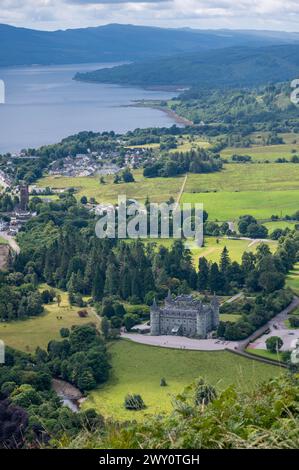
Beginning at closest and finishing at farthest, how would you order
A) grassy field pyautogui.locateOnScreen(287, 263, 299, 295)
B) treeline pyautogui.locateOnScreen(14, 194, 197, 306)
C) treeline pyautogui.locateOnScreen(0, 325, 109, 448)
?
treeline pyautogui.locateOnScreen(0, 325, 109, 448), treeline pyautogui.locateOnScreen(14, 194, 197, 306), grassy field pyautogui.locateOnScreen(287, 263, 299, 295)

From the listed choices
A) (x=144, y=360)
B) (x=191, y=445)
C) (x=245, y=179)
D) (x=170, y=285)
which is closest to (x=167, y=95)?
(x=245, y=179)

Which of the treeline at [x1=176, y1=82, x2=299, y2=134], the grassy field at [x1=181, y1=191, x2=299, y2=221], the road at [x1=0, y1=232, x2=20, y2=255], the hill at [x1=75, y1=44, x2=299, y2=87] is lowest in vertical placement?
the road at [x1=0, y1=232, x2=20, y2=255]

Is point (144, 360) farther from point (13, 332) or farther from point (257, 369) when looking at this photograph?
point (13, 332)

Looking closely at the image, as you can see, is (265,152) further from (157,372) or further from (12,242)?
(157,372)

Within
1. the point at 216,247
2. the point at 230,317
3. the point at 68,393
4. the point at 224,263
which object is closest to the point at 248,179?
the point at 216,247

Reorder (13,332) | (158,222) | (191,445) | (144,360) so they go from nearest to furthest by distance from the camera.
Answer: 1. (191,445)
2. (144,360)
3. (13,332)
4. (158,222)

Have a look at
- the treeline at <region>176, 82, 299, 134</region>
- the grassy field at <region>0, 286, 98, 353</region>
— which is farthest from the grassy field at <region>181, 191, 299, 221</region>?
the treeline at <region>176, 82, 299, 134</region>

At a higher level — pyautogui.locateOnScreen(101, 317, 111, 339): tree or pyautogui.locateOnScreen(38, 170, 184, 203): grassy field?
pyautogui.locateOnScreen(101, 317, 111, 339): tree

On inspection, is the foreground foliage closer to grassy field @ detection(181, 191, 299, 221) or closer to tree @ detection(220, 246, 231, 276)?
tree @ detection(220, 246, 231, 276)
